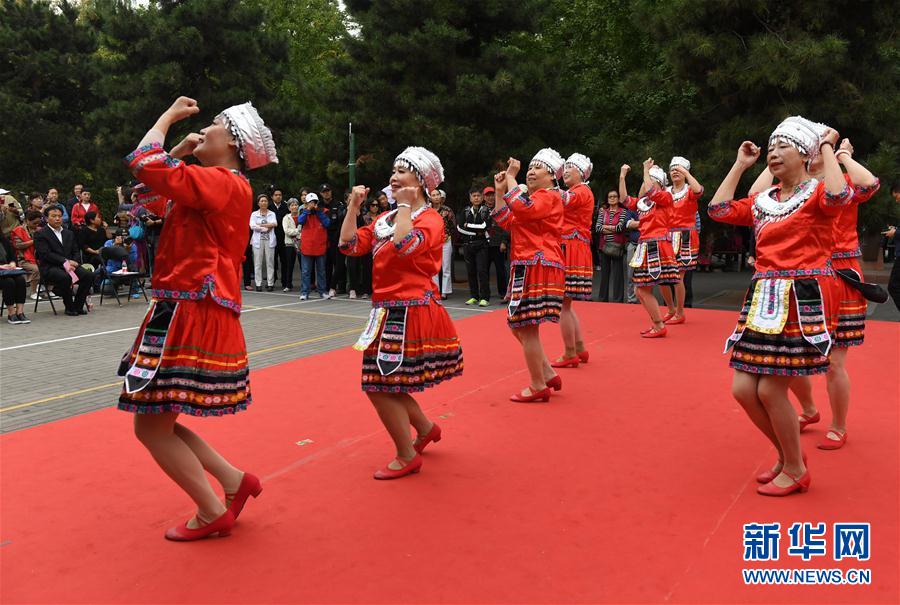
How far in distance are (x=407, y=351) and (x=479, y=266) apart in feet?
27.8

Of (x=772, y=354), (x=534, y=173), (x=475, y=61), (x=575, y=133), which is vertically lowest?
(x=772, y=354)

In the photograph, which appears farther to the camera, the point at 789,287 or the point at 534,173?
the point at 534,173

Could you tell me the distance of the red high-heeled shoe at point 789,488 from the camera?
3982 mm

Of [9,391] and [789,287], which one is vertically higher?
[789,287]

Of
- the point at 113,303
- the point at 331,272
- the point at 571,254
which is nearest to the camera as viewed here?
the point at 571,254

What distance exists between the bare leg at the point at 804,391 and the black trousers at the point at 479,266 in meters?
7.50

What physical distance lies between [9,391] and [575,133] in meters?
11.0

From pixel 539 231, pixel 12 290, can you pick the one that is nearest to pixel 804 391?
pixel 539 231

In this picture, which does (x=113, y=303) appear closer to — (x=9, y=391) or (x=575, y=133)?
(x=9, y=391)

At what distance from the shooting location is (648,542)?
349 centimetres

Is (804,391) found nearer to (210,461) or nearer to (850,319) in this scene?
(850,319)

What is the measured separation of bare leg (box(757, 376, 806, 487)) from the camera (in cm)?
386

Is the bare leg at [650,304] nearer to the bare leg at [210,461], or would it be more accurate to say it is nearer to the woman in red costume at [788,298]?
the woman in red costume at [788,298]

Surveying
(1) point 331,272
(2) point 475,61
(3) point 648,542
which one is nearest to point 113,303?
(1) point 331,272
